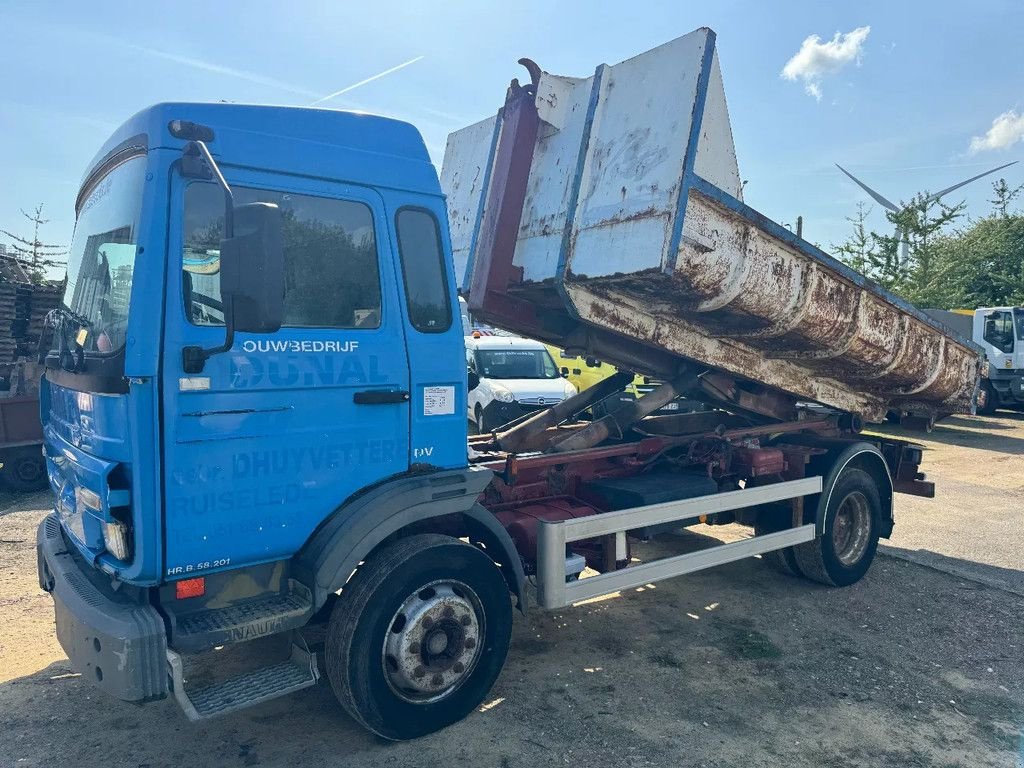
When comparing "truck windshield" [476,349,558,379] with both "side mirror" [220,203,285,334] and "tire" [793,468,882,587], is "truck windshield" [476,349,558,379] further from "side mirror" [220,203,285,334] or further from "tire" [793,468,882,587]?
"side mirror" [220,203,285,334]

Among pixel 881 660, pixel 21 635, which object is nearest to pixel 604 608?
pixel 881 660

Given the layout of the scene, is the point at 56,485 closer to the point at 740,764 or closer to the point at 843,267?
the point at 740,764

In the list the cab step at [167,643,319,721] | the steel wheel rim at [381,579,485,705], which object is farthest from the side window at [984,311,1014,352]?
the cab step at [167,643,319,721]

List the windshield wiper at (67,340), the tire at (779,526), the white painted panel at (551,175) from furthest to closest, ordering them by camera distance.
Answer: the tire at (779,526) → the white painted panel at (551,175) → the windshield wiper at (67,340)

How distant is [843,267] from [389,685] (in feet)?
13.0

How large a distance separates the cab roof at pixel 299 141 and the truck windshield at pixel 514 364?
356 inches

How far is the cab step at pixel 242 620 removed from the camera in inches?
117

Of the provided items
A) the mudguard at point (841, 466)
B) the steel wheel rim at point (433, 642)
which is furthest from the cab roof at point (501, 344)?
the steel wheel rim at point (433, 642)

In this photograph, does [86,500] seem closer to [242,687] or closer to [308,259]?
[242,687]

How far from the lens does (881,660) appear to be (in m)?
4.61

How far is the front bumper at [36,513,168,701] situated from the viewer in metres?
2.82

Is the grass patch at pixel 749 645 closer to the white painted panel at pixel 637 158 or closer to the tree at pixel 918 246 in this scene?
the white painted panel at pixel 637 158

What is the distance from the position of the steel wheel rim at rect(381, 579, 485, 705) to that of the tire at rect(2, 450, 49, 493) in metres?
7.34

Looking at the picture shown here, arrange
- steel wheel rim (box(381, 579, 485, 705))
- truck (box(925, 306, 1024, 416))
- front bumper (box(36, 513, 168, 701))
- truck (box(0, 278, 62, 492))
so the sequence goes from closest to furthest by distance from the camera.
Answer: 1. front bumper (box(36, 513, 168, 701))
2. steel wheel rim (box(381, 579, 485, 705))
3. truck (box(0, 278, 62, 492))
4. truck (box(925, 306, 1024, 416))
